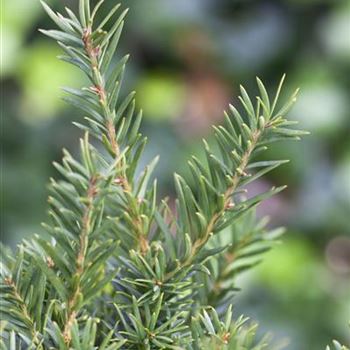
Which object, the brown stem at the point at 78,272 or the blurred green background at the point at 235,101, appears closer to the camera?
the brown stem at the point at 78,272

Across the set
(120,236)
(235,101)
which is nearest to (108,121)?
(120,236)

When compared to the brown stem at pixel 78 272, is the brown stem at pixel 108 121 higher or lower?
higher

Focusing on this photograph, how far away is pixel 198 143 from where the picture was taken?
181cm

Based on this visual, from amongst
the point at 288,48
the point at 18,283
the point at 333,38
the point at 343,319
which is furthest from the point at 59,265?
the point at 288,48

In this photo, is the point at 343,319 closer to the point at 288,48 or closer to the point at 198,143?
the point at 198,143

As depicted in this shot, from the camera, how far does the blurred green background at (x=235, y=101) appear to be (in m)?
1.66

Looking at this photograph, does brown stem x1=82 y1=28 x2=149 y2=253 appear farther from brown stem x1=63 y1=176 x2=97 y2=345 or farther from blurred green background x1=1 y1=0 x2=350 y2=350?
blurred green background x1=1 y1=0 x2=350 y2=350

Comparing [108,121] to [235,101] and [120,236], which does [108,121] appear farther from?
[235,101]

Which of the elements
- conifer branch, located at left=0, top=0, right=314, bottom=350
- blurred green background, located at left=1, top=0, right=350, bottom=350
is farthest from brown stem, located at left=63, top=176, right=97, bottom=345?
blurred green background, located at left=1, top=0, right=350, bottom=350

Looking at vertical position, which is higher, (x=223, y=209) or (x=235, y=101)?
(x=235, y=101)

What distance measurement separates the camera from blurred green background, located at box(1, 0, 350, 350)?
1.66m

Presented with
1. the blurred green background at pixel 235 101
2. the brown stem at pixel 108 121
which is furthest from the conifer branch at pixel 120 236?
the blurred green background at pixel 235 101

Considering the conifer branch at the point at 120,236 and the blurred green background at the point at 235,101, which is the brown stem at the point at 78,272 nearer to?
the conifer branch at the point at 120,236

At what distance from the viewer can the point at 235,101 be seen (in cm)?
192
